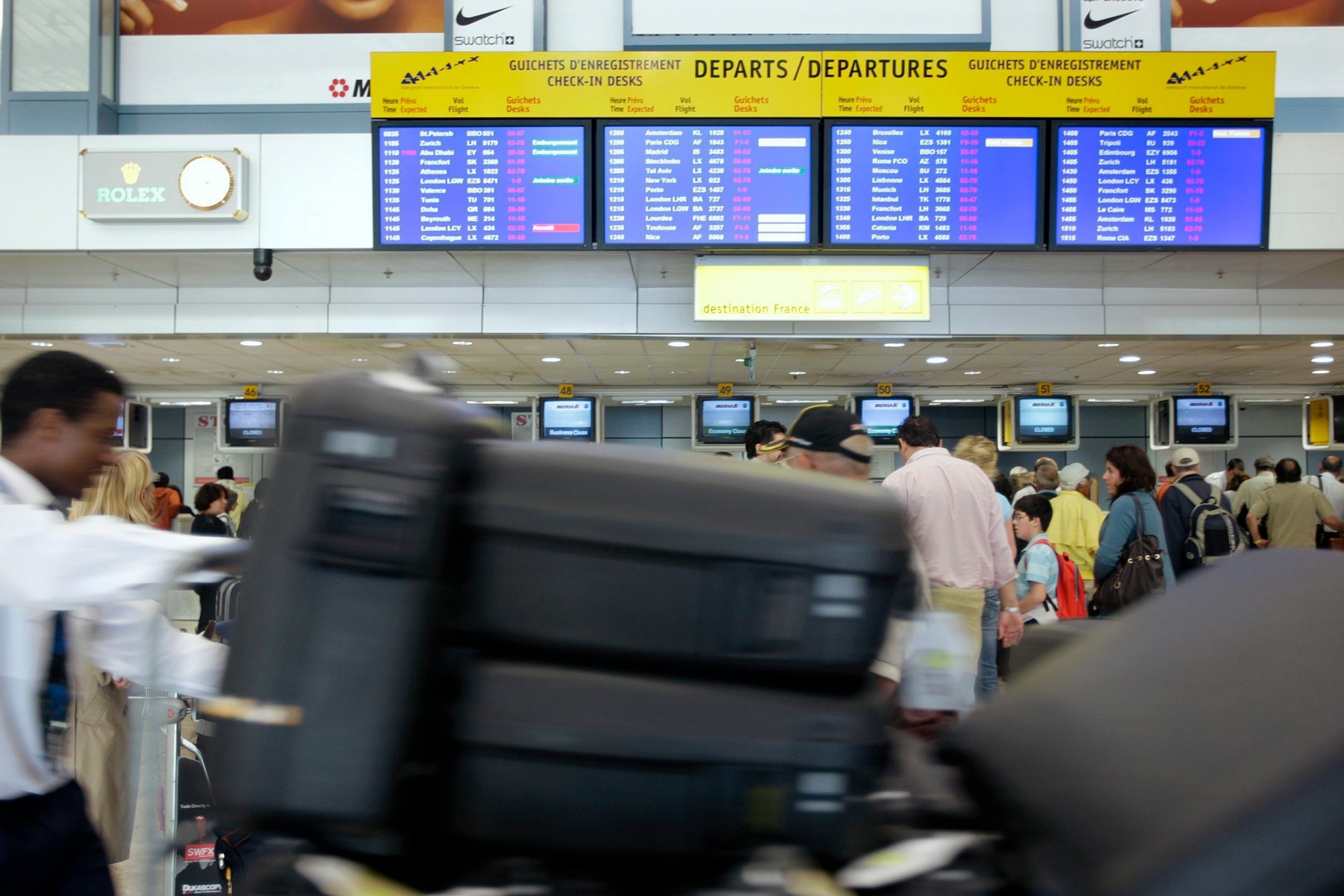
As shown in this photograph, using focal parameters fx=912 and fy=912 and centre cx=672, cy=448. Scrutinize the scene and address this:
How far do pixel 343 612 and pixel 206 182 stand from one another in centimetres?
521

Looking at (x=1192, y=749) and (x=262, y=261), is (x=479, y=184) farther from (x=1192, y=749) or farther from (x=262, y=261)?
(x=1192, y=749)

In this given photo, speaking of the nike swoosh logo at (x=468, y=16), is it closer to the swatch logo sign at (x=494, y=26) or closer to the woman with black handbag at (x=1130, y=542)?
the swatch logo sign at (x=494, y=26)

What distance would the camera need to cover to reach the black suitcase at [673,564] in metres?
0.84

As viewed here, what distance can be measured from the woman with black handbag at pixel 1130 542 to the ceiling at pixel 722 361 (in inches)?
89.8

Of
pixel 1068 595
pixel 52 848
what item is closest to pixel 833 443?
pixel 52 848

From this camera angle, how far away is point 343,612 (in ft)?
2.59

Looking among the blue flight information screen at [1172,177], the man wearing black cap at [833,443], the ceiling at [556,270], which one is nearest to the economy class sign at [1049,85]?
the blue flight information screen at [1172,177]

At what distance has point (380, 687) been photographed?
795 millimetres

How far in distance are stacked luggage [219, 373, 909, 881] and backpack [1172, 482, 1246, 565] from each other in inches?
165

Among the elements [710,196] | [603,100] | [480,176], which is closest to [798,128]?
[710,196]

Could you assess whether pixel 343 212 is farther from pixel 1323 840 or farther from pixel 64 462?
pixel 1323 840

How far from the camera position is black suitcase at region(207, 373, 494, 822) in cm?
78

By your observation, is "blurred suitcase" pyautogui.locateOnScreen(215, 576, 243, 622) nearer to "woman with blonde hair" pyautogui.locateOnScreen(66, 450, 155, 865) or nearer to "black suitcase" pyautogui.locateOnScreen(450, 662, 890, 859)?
"woman with blonde hair" pyautogui.locateOnScreen(66, 450, 155, 865)

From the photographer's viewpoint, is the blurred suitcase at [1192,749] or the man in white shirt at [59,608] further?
the man in white shirt at [59,608]
